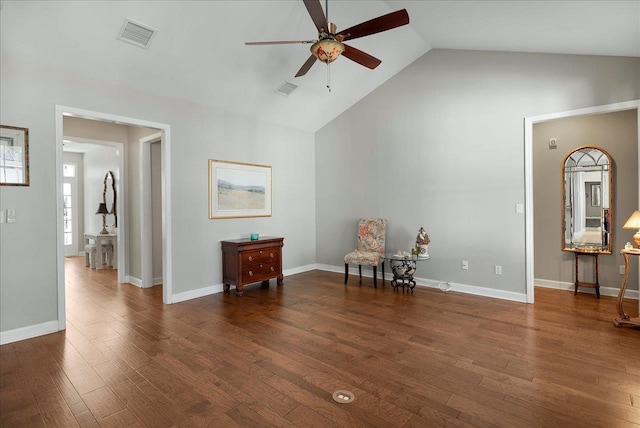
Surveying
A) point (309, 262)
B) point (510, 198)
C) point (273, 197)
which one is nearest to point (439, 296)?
point (510, 198)

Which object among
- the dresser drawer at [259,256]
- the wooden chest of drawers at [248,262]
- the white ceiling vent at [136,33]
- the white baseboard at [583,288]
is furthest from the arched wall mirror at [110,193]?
the white baseboard at [583,288]

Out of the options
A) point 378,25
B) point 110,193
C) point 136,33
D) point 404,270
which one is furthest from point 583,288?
point 110,193

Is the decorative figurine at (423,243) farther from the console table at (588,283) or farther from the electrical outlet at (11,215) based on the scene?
the electrical outlet at (11,215)

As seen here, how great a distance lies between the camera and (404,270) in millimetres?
5488

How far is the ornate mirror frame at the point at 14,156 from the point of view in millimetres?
3275

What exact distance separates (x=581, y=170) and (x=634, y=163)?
57 centimetres

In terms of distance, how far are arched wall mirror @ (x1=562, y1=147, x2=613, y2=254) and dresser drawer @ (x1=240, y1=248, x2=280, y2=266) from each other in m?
4.47

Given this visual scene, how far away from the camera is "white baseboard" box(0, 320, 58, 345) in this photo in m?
3.26

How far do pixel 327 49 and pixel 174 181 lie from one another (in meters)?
2.76

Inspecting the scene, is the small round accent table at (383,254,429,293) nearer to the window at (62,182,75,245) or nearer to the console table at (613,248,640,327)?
the console table at (613,248,640,327)

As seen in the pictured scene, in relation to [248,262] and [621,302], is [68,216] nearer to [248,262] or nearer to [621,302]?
[248,262]

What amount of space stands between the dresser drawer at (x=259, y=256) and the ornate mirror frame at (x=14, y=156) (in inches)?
103

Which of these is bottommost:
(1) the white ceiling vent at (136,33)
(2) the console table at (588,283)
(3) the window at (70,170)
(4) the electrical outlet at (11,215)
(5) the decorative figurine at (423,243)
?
(2) the console table at (588,283)

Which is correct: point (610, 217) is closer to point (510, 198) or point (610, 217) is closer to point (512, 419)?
point (510, 198)
